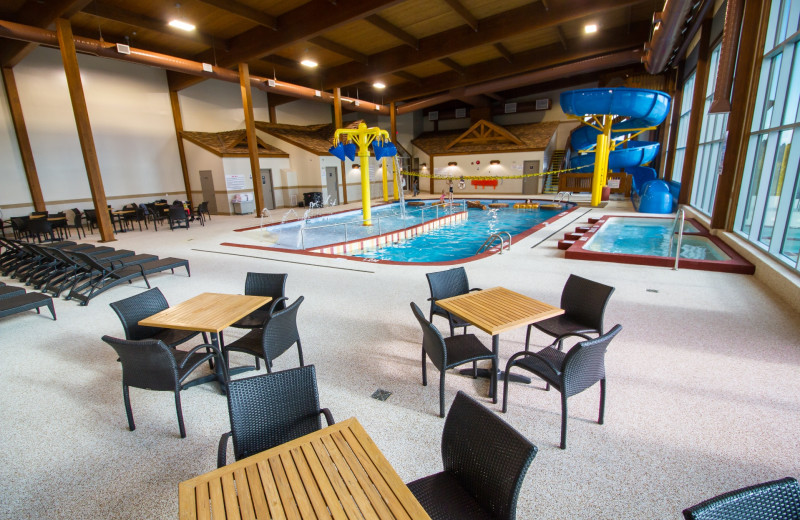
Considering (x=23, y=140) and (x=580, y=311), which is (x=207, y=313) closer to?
(x=580, y=311)

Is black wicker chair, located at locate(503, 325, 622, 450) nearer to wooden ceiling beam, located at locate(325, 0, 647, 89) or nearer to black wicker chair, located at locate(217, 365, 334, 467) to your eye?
black wicker chair, located at locate(217, 365, 334, 467)

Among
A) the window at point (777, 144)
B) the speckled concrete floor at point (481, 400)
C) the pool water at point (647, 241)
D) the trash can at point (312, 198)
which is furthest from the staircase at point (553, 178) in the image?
the speckled concrete floor at point (481, 400)

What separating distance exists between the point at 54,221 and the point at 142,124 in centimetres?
536

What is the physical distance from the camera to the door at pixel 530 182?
808 inches

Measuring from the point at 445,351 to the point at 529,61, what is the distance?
50.8 ft

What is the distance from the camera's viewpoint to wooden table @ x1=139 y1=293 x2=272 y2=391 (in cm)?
270

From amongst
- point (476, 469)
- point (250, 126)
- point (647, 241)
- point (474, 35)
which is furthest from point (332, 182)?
point (476, 469)

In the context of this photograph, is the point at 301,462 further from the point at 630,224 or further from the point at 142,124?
the point at 142,124

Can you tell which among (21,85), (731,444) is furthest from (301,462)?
(21,85)

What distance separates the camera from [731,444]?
2.20m

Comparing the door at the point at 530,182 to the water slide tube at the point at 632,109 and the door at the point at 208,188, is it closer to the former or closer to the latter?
the water slide tube at the point at 632,109

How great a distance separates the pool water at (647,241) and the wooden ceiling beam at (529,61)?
650cm

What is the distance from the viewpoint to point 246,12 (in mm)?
9633

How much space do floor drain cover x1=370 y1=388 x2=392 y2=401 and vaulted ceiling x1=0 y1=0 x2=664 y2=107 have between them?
8.78 m
